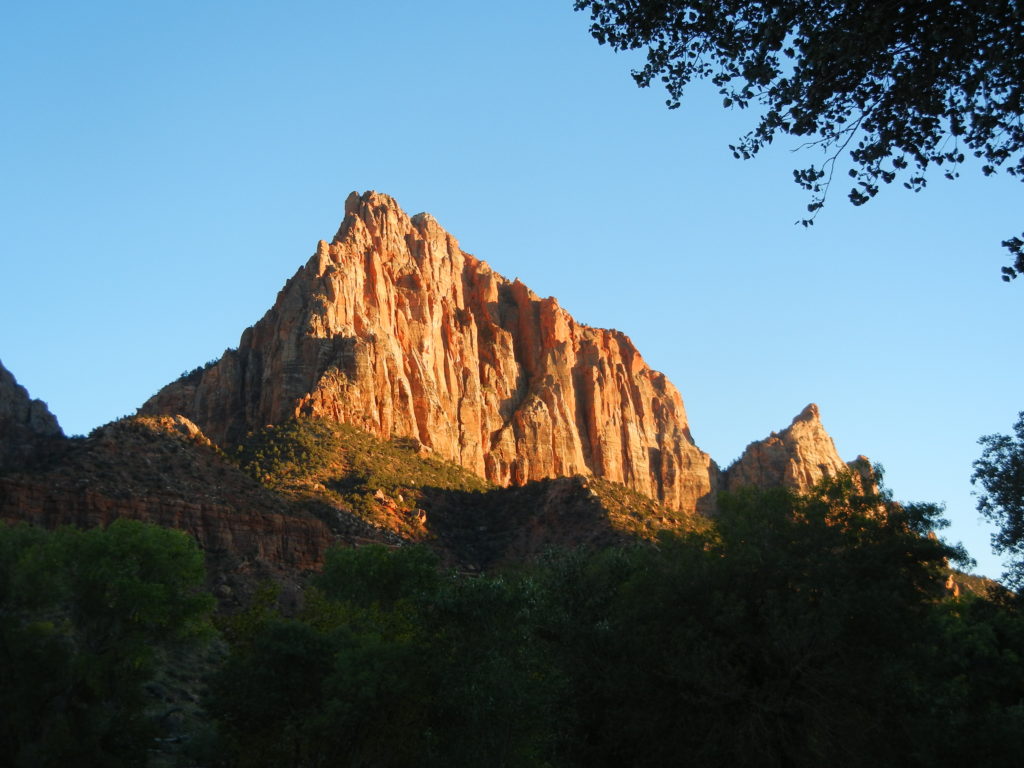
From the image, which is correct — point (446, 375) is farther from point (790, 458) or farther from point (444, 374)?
point (790, 458)

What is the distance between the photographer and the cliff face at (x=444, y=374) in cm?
10719

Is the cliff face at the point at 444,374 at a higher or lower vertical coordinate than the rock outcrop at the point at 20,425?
higher

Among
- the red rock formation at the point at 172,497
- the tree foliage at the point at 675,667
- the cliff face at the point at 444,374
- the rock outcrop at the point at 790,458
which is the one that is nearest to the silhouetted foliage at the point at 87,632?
the tree foliage at the point at 675,667

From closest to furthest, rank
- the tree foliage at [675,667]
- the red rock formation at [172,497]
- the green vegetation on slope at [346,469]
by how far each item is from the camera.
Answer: the tree foliage at [675,667] → the red rock formation at [172,497] → the green vegetation on slope at [346,469]

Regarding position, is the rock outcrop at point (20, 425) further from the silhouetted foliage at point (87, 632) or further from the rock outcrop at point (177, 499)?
the silhouetted foliage at point (87, 632)

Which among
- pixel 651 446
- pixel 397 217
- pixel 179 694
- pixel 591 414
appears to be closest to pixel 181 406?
pixel 397 217

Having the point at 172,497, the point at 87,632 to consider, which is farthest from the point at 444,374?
the point at 87,632

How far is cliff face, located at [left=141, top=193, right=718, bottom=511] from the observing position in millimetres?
107188

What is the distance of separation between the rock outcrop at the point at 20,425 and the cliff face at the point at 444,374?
27.4m

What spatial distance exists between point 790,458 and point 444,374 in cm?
4474

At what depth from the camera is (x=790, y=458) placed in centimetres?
14150

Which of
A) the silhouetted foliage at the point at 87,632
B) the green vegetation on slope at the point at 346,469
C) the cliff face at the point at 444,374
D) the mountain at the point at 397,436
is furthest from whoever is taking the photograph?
the cliff face at the point at 444,374

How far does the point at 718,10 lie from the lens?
63.3ft

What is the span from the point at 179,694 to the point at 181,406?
74514 millimetres
